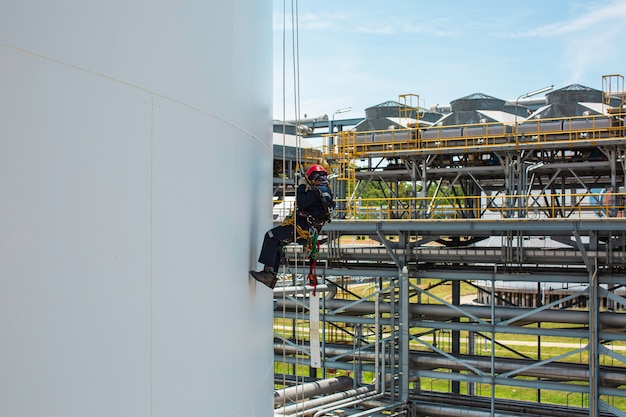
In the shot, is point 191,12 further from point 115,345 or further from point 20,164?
point 115,345

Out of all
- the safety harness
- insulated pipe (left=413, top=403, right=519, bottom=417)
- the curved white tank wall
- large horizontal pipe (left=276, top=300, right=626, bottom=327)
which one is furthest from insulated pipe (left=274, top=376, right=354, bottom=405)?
the curved white tank wall

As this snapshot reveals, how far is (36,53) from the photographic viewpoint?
8.93 ft

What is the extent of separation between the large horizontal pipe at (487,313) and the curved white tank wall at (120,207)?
10744 millimetres

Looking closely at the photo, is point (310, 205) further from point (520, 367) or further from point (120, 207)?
point (520, 367)

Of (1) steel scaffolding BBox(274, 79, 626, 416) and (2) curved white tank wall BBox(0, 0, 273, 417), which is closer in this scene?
(2) curved white tank wall BBox(0, 0, 273, 417)

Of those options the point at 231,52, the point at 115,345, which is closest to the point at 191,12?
the point at 231,52

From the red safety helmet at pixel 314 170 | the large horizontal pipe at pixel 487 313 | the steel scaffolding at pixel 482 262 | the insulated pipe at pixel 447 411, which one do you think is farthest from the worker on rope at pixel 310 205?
the insulated pipe at pixel 447 411

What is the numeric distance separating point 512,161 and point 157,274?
1546 centimetres

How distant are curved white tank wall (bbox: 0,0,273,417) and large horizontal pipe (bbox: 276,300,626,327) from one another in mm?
10744

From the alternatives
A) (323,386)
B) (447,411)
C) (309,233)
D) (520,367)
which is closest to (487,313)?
(520,367)

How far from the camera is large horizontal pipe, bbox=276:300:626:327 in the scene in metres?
14.7

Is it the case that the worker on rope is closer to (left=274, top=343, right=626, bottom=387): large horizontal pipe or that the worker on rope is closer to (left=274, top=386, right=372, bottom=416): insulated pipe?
(left=274, top=386, right=372, bottom=416): insulated pipe

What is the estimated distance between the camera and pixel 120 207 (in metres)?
3.10

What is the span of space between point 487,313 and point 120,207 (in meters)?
14.1
